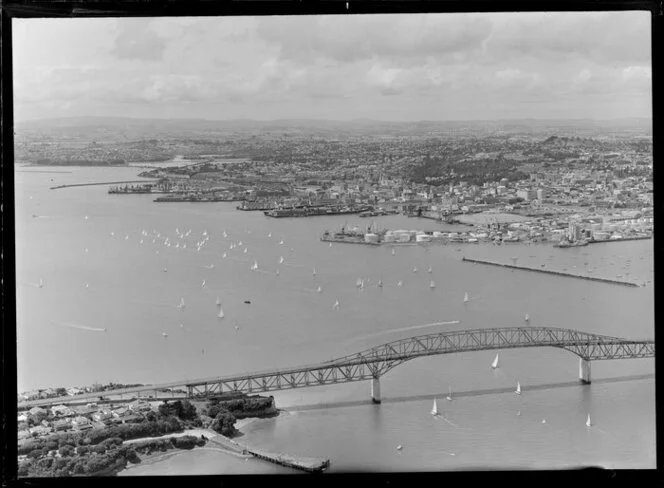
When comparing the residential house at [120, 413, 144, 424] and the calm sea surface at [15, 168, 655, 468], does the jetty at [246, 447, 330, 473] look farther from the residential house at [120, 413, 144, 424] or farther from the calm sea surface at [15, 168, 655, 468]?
the residential house at [120, 413, 144, 424]

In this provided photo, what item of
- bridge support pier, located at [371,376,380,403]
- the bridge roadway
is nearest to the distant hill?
the bridge roadway

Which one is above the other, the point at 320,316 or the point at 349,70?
the point at 349,70

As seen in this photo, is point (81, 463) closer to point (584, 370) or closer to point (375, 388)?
point (375, 388)

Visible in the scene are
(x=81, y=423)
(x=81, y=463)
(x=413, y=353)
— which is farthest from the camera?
(x=413, y=353)

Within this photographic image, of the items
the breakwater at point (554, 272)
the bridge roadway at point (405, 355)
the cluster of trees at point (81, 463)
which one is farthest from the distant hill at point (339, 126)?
the cluster of trees at point (81, 463)

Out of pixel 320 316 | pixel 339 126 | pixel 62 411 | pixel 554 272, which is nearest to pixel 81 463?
pixel 62 411

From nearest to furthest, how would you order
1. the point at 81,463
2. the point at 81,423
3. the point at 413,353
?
1. the point at 81,463
2. the point at 81,423
3. the point at 413,353

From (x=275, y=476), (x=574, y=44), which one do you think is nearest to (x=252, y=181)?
(x=275, y=476)
